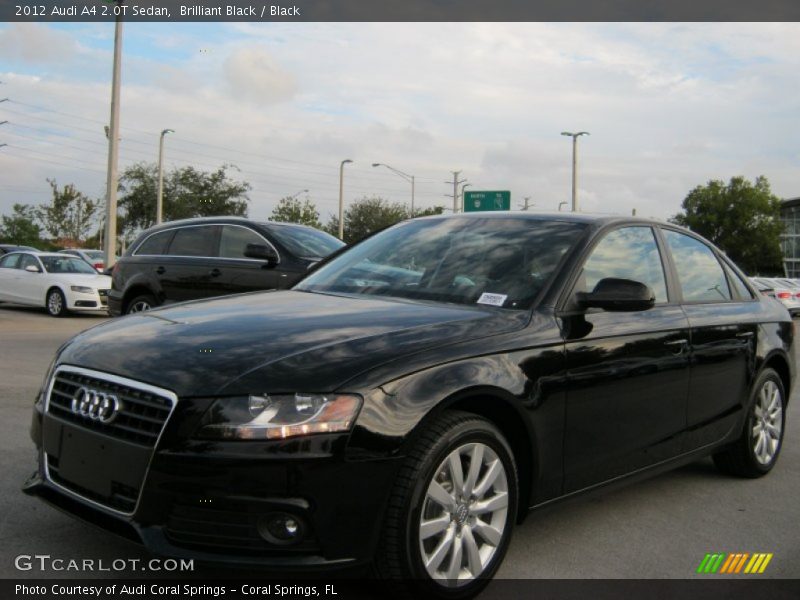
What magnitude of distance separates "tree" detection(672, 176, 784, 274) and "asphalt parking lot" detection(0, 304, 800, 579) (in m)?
67.2

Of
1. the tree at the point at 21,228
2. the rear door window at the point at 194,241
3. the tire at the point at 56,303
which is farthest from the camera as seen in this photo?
the tree at the point at 21,228

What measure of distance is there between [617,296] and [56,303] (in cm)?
1603

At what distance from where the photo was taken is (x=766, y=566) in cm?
381

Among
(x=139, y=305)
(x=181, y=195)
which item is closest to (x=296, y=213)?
(x=181, y=195)

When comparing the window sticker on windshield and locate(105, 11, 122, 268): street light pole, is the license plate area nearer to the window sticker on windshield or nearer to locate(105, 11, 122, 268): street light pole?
the window sticker on windshield

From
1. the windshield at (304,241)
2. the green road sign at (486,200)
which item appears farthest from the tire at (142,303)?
the green road sign at (486,200)

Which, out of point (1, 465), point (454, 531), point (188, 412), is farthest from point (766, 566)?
point (1, 465)

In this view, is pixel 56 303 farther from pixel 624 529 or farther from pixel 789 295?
pixel 789 295

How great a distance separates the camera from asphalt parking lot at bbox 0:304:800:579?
11.9 ft

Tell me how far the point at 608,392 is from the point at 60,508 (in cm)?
237

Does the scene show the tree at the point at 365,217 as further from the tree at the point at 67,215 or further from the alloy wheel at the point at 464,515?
the alloy wheel at the point at 464,515

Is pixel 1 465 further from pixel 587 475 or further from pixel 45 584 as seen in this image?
pixel 587 475

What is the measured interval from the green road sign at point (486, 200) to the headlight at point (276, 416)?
115ft

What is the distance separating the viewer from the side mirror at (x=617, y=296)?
3821mm
